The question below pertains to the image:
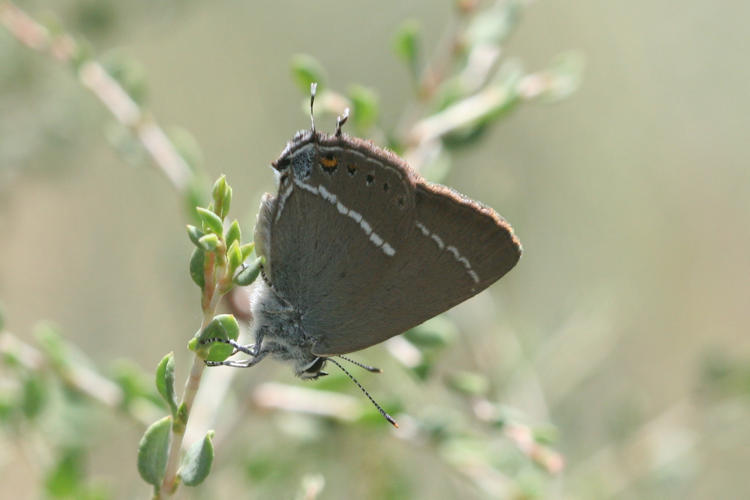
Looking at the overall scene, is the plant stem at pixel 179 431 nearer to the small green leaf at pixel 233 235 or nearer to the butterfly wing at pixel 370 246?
the small green leaf at pixel 233 235

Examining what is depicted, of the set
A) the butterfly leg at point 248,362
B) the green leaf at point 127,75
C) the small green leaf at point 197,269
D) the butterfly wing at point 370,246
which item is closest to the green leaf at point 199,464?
the small green leaf at point 197,269

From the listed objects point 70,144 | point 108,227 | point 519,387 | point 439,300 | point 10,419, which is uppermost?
point 108,227

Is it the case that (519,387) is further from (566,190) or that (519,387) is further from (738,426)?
(566,190)

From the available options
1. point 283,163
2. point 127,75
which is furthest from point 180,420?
point 127,75

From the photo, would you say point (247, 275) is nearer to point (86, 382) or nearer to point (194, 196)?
point (194, 196)

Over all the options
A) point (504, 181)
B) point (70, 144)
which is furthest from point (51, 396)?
point (504, 181)

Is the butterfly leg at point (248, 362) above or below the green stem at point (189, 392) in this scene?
above

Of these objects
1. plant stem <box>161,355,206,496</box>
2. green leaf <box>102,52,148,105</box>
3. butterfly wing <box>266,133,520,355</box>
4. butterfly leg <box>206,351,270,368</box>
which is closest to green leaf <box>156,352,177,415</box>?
plant stem <box>161,355,206,496</box>

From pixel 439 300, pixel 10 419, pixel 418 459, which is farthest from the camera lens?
pixel 418 459
